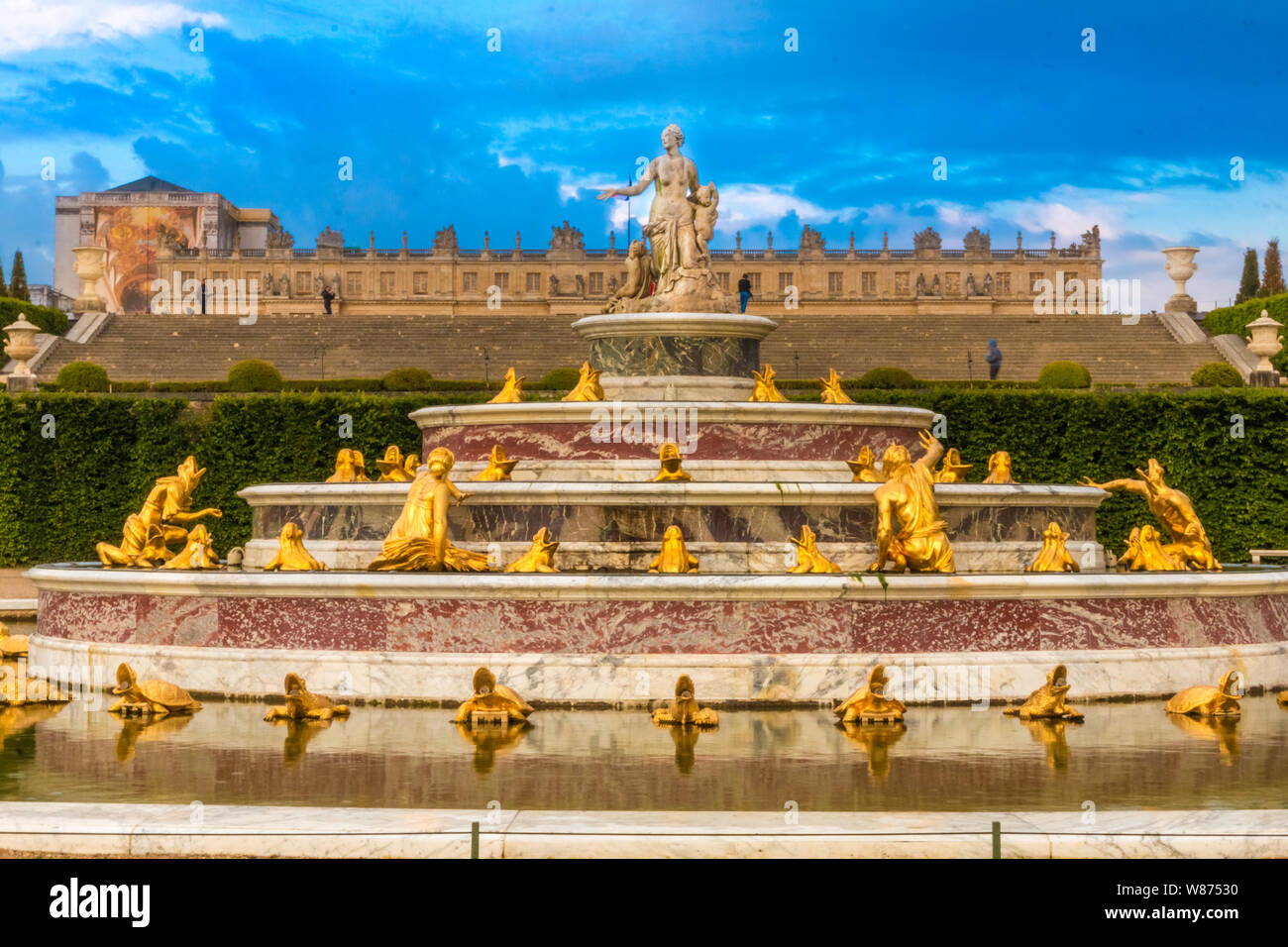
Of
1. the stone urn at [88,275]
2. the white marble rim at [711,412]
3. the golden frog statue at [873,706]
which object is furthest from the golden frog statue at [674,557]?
the stone urn at [88,275]

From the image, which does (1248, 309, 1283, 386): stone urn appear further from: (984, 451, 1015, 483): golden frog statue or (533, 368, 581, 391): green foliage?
(984, 451, 1015, 483): golden frog statue

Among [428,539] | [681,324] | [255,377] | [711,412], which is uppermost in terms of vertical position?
[255,377]

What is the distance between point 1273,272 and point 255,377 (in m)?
65.7

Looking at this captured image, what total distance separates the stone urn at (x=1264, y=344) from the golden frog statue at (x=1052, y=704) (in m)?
28.6

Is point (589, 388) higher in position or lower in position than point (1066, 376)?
lower

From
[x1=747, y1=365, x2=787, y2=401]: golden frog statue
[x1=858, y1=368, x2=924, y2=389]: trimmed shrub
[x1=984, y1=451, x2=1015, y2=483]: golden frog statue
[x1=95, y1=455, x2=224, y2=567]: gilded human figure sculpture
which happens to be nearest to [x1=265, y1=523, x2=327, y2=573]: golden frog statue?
[x1=95, y1=455, x2=224, y2=567]: gilded human figure sculpture

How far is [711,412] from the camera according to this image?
1512 centimetres

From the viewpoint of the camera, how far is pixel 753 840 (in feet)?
20.0

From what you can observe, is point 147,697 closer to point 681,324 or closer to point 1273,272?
point 681,324

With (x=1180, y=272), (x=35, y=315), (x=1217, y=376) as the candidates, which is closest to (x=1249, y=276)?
(x=1180, y=272)

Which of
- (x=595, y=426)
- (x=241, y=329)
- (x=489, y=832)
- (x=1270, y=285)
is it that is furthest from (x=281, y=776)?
(x=1270, y=285)
